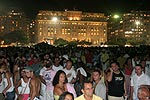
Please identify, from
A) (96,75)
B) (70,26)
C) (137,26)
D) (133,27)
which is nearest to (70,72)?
(96,75)

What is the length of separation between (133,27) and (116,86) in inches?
5672

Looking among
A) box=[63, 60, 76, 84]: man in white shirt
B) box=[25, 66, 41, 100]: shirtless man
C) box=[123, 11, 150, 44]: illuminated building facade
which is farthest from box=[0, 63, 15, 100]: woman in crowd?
box=[123, 11, 150, 44]: illuminated building facade

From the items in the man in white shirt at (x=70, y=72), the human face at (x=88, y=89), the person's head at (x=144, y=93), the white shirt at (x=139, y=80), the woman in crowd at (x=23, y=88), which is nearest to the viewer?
the human face at (x=88, y=89)

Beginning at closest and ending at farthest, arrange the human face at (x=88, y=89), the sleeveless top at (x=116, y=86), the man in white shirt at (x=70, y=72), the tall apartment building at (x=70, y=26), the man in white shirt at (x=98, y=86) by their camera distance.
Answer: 1. the human face at (x=88, y=89)
2. the man in white shirt at (x=98, y=86)
3. the sleeveless top at (x=116, y=86)
4. the man in white shirt at (x=70, y=72)
5. the tall apartment building at (x=70, y=26)

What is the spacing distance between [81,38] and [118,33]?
2897 centimetres

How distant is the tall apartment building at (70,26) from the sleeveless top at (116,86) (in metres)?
121

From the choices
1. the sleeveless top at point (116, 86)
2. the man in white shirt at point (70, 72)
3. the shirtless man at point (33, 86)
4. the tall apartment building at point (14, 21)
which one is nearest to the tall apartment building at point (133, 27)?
the tall apartment building at point (14, 21)

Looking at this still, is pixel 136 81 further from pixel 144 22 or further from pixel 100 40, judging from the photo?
pixel 144 22

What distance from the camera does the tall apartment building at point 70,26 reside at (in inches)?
5231

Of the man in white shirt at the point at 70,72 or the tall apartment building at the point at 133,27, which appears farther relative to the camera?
the tall apartment building at the point at 133,27

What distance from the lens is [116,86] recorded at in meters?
8.24

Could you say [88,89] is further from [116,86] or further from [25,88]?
[116,86]

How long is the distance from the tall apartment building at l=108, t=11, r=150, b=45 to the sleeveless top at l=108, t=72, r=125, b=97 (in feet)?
438

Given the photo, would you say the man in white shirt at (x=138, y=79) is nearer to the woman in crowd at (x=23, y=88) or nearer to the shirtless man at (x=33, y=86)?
the shirtless man at (x=33, y=86)
